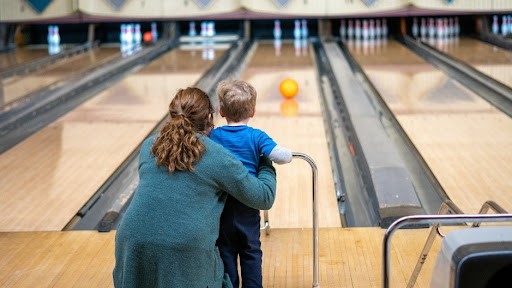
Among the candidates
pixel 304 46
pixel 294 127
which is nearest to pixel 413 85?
pixel 294 127

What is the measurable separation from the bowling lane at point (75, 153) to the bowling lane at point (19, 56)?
5.99 ft

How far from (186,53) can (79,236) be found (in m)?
6.38

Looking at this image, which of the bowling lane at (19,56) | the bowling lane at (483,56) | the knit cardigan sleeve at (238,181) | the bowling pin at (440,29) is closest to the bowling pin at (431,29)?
the bowling pin at (440,29)

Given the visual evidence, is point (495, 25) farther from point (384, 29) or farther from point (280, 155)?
point (280, 155)

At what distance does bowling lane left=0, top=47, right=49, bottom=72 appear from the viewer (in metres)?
8.84

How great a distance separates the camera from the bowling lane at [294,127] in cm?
388

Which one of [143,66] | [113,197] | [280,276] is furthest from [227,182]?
[143,66]

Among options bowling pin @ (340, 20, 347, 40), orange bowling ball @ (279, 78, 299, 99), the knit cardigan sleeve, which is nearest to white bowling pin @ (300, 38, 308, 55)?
bowling pin @ (340, 20, 347, 40)

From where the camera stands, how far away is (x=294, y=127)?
5594 millimetres

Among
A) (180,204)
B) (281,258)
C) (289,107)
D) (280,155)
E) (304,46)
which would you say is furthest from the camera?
(304,46)

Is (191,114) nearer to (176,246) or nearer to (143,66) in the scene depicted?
(176,246)

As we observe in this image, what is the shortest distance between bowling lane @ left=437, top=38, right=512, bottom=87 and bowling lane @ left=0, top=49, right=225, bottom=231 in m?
2.74

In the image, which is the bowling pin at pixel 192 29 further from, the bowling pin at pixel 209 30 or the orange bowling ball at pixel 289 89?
the orange bowling ball at pixel 289 89

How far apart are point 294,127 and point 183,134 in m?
3.40
